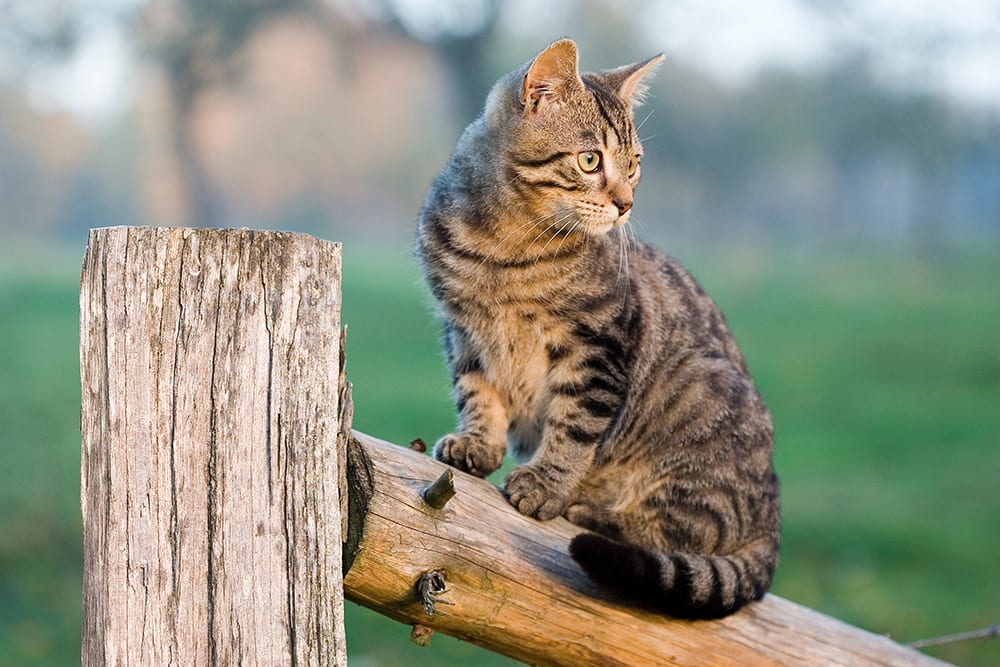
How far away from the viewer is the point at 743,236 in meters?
7.63

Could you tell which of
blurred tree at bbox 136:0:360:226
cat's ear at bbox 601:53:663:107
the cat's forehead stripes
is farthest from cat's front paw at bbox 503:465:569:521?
blurred tree at bbox 136:0:360:226

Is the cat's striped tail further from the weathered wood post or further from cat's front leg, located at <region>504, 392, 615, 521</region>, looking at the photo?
the weathered wood post

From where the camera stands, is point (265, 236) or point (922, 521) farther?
point (922, 521)

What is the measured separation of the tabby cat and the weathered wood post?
2.53ft

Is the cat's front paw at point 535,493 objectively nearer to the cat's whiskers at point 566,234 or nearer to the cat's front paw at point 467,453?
the cat's front paw at point 467,453

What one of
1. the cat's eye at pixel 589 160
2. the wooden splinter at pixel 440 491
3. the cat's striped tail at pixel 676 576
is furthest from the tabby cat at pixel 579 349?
the wooden splinter at pixel 440 491

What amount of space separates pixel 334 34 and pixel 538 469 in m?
5.37

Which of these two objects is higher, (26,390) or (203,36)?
(203,36)

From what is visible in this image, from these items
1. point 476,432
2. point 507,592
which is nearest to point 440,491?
point 507,592

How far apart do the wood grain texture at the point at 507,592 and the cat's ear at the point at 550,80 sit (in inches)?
33.5

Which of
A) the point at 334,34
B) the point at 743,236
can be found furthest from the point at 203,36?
the point at 743,236

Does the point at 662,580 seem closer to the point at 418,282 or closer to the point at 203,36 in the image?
the point at 418,282

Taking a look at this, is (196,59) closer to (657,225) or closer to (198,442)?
(657,225)

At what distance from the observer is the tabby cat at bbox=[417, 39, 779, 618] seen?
2.11 meters
